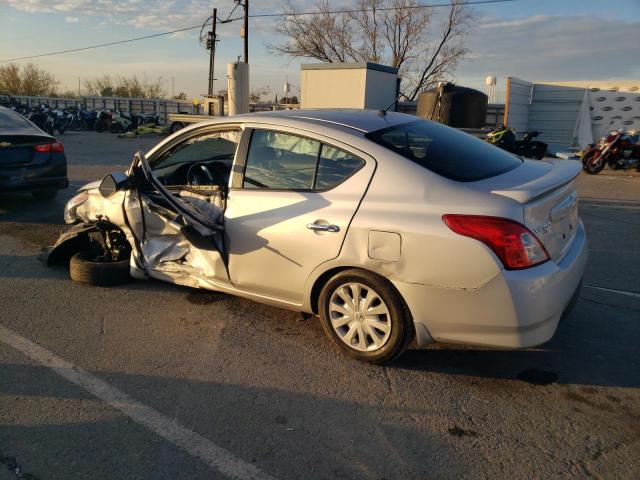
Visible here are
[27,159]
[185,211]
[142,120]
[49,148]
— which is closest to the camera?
[185,211]

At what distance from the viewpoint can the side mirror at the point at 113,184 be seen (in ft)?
13.6

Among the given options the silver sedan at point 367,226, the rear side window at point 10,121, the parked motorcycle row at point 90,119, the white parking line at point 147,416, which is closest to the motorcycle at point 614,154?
Answer: the silver sedan at point 367,226

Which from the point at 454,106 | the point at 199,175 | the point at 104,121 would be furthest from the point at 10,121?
the point at 104,121

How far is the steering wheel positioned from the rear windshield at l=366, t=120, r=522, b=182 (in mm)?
1639

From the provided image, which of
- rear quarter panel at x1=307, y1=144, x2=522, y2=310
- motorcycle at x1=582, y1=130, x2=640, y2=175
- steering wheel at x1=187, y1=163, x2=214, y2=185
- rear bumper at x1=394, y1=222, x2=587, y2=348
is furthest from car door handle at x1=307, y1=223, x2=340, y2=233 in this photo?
motorcycle at x1=582, y1=130, x2=640, y2=175

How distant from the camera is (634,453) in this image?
2518 millimetres

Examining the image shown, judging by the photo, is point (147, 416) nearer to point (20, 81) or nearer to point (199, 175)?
point (199, 175)

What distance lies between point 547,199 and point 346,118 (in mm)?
1480

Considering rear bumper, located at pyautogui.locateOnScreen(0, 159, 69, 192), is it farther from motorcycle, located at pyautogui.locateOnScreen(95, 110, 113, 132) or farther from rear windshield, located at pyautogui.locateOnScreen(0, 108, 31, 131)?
motorcycle, located at pyautogui.locateOnScreen(95, 110, 113, 132)

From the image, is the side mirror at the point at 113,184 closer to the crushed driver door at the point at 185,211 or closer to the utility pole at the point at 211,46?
the crushed driver door at the point at 185,211

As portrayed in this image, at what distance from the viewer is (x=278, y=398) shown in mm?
3010

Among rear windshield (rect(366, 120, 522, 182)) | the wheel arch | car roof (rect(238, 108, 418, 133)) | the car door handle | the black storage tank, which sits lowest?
the wheel arch

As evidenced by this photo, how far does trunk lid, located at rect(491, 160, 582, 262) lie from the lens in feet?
9.50

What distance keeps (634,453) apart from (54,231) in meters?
6.61
